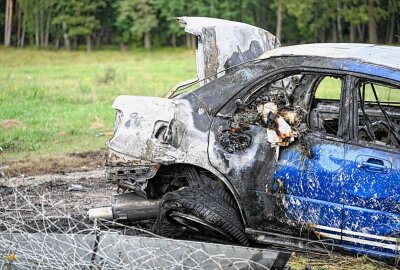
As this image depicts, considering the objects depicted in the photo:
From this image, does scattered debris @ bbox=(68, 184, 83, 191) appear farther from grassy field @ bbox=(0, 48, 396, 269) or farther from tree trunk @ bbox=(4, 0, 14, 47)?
tree trunk @ bbox=(4, 0, 14, 47)

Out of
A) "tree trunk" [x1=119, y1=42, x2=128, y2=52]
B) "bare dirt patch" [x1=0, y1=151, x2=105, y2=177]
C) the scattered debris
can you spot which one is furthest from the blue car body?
"tree trunk" [x1=119, y1=42, x2=128, y2=52]

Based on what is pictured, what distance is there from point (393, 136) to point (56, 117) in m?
10.4

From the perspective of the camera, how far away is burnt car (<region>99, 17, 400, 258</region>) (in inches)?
203

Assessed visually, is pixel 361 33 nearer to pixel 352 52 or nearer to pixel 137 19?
pixel 137 19

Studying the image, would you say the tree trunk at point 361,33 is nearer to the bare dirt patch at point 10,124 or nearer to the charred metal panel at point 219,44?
the bare dirt patch at point 10,124

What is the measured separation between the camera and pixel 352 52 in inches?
224

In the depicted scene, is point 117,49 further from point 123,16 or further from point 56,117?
point 56,117

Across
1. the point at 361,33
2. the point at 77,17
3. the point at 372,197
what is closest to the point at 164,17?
the point at 77,17

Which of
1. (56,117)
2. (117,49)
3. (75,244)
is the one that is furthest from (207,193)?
(117,49)

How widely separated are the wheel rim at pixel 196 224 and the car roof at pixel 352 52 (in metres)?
1.51

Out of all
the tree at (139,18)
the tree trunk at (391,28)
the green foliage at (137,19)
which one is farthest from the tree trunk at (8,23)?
the tree trunk at (391,28)

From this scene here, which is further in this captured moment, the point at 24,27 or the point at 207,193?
the point at 24,27

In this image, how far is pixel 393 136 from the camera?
5.75 m

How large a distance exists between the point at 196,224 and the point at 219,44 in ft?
6.65
